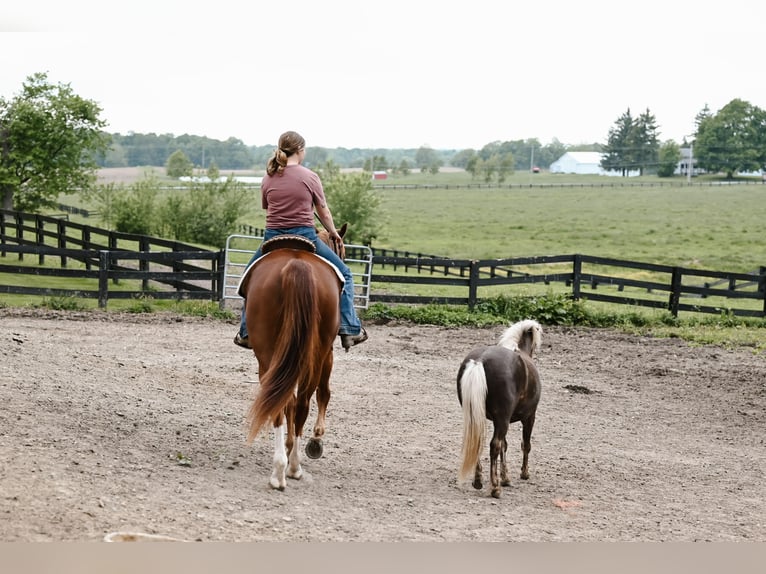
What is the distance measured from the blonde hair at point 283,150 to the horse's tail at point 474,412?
6.70 feet

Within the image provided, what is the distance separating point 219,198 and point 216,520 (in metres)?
38.6

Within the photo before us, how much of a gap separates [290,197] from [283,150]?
354 mm

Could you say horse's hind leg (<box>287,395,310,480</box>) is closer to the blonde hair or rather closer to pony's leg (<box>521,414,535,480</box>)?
the blonde hair

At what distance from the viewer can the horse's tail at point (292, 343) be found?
5324mm

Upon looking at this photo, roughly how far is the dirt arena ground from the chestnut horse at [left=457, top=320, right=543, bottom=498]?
0.80ft

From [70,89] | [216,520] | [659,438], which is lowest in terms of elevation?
[659,438]

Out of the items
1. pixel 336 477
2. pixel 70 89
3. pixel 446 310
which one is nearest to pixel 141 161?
pixel 70 89

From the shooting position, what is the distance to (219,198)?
1645 inches

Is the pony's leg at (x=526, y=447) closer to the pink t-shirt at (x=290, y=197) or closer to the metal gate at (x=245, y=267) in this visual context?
the pink t-shirt at (x=290, y=197)

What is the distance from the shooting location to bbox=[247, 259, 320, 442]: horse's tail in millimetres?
5324

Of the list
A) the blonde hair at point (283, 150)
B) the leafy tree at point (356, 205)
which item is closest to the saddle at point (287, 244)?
the blonde hair at point (283, 150)

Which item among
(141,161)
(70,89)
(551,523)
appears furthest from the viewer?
(141,161)

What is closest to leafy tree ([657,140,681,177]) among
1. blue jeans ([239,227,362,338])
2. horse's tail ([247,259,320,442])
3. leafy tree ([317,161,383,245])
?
leafy tree ([317,161,383,245])

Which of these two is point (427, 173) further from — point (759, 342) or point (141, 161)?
point (759, 342)
